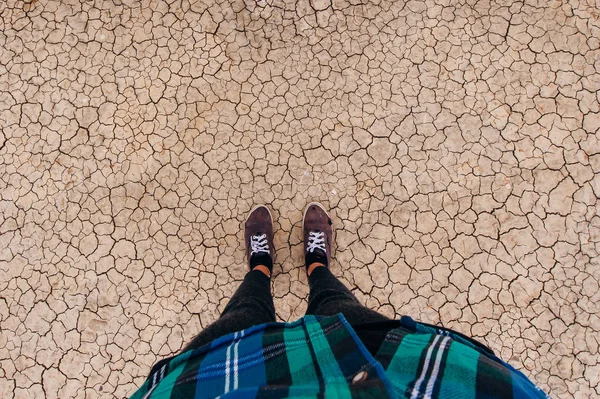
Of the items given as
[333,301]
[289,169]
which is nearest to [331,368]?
[333,301]

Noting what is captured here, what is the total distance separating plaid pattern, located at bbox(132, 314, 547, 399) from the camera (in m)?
1.02

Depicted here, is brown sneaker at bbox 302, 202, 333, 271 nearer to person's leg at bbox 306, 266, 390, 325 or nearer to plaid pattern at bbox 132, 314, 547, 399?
person's leg at bbox 306, 266, 390, 325

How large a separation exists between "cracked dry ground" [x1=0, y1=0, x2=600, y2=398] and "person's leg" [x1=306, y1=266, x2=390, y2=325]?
12.4 inches

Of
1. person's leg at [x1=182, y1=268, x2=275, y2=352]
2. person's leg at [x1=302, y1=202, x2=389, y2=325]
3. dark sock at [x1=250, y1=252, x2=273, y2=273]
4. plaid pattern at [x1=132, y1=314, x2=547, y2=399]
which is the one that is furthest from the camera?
dark sock at [x1=250, y1=252, x2=273, y2=273]

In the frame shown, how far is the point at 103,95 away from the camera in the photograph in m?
2.56

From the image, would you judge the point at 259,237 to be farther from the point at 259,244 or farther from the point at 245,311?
the point at 245,311

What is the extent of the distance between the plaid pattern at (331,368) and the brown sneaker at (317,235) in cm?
90

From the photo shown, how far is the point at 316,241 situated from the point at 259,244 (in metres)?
0.30

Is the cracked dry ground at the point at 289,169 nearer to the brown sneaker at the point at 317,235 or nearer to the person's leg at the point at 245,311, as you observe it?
the brown sneaker at the point at 317,235

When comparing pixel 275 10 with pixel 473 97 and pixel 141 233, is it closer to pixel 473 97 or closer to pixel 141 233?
pixel 473 97

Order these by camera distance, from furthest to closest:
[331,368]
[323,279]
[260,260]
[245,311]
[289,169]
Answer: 1. [289,169]
2. [260,260]
3. [323,279]
4. [245,311]
5. [331,368]

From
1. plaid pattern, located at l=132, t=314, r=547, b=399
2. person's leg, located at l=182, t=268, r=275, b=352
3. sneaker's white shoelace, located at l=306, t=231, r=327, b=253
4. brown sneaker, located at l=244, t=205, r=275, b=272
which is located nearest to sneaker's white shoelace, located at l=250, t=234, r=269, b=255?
brown sneaker, located at l=244, t=205, r=275, b=272

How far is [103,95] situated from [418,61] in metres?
1.92

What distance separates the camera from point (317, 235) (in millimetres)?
2227
